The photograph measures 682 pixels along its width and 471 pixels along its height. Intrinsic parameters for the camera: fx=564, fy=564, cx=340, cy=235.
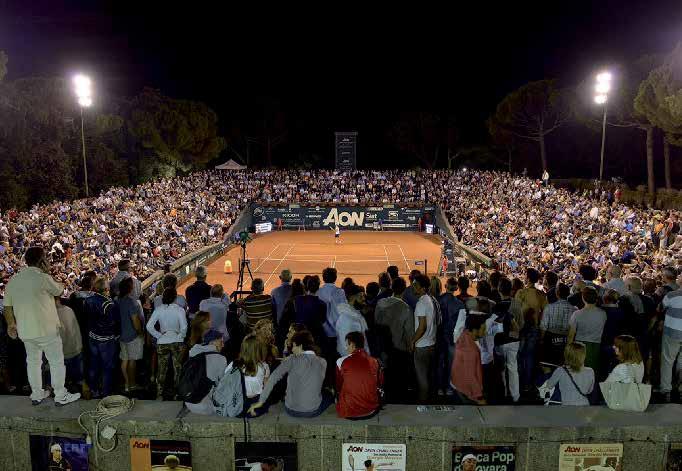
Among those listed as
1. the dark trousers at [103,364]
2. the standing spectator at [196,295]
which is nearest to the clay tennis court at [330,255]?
the standing spectator at [196,295]

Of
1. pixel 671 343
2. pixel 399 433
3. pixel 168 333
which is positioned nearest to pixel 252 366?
pixel 399 433

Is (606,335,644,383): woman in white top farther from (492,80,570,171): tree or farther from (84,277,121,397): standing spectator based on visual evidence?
(492,80,570,171): tree

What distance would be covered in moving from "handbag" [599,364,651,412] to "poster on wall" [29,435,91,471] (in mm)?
4975

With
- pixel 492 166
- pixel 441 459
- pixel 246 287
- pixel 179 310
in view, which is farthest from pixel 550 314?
pixel 492 166

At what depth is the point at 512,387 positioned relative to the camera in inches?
255

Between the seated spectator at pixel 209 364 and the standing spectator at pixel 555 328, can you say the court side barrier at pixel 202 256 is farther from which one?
the standing spectator at pixel 555 328

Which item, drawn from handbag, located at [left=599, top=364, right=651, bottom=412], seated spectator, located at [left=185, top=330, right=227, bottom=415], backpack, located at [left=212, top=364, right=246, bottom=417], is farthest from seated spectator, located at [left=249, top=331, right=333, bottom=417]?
handbag, located at [left=599, top=364, right=651, bottom=412]

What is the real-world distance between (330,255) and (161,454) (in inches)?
1137

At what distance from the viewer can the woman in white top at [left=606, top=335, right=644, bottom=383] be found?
5488 millimetres

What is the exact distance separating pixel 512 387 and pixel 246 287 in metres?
19.6

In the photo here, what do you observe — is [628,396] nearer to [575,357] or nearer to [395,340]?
[575,357]

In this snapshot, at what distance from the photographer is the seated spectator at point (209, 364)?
17.4 feet

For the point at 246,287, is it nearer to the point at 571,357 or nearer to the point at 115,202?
the point at 115,202

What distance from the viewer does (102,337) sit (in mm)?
6598
